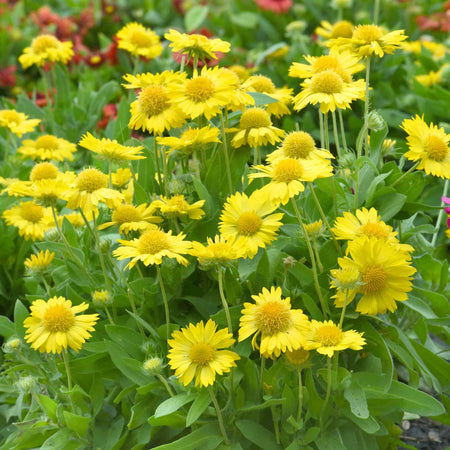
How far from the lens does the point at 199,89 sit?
1304 millimetres

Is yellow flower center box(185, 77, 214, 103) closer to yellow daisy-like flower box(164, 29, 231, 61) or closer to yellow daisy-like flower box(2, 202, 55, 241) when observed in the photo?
yellow daisy-like flower box(164, 29, 231, 61)

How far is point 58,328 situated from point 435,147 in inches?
31.2

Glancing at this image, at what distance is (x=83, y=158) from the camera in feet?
8.47

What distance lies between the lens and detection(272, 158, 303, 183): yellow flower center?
1.20 m

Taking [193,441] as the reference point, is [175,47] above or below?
above

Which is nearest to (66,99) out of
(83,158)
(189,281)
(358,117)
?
(83,158)

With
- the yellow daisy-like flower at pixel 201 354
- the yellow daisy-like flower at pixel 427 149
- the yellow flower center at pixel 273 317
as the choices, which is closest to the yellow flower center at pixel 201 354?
the yellow daisy-like flower at pixel 201 354

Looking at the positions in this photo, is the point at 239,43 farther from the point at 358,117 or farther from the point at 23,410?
the point at 23,410

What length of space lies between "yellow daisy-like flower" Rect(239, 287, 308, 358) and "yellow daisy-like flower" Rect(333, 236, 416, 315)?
12 cm

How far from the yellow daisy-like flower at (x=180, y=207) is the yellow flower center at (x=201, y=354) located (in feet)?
0.93

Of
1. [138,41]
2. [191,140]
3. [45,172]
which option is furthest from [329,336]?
[138,41]

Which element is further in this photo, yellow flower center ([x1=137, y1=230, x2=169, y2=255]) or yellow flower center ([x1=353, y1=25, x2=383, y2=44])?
yellow flower center ([x1=353, y1=25, x2=383, y2=44])

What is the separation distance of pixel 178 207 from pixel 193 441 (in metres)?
0.45

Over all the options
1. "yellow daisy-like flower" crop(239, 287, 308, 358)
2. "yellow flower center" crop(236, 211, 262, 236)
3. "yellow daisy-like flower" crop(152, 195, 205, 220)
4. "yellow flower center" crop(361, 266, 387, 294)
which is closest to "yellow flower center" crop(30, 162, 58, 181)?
"yellow daisy-like flower" crop(152, 195, 205, 220)
